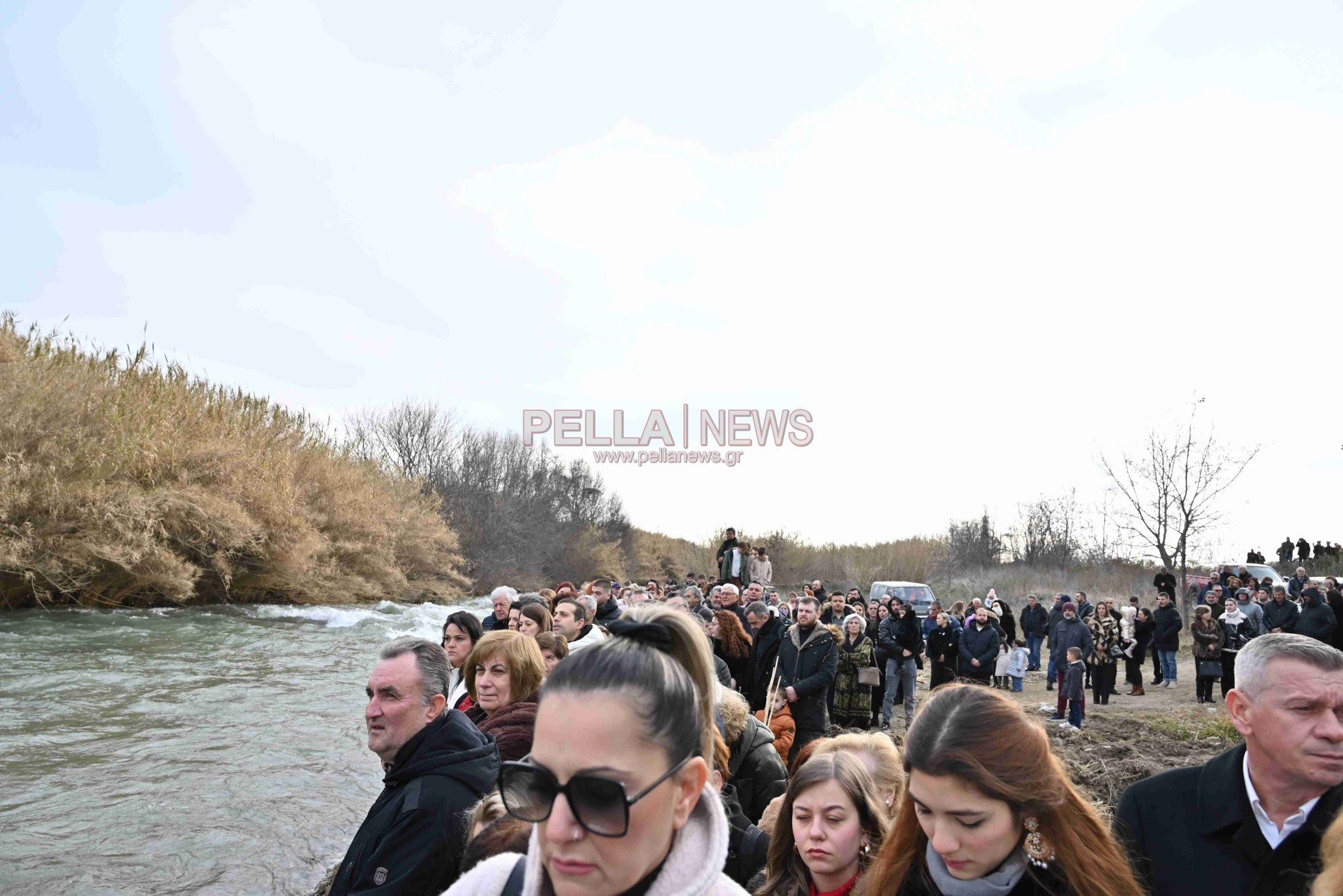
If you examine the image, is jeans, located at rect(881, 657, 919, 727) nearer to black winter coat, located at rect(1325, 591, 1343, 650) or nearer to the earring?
black winter coat, located at rect(1325, 591, 1343, 650)

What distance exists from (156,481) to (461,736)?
2500 centimetres

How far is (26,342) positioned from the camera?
70.5 feet

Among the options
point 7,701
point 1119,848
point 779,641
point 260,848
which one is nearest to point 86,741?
point 7,701

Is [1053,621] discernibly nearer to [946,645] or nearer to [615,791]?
[946,645]

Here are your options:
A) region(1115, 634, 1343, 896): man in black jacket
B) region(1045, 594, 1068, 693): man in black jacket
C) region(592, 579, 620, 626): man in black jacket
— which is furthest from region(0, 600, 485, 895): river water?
region(1045, 594, 1068, 693): man in black jacket

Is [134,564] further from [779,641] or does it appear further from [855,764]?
[855,764]

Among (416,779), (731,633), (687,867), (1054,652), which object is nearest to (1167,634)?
(1054,652)

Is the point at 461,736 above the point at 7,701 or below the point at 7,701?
above

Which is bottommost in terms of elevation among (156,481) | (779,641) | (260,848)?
(260,848)

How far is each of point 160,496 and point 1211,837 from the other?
25.6 m

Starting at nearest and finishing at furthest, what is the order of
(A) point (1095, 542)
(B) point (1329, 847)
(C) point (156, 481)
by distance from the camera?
(B) point (1329, 847) < (C) point (156, 481) < (A) point (1095, 542)

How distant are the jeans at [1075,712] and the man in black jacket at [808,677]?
635cm

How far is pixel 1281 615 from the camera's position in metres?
15.2

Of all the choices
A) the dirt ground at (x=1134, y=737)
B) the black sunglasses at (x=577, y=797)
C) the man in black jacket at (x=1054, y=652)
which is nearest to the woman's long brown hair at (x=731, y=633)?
the dirt ground at (x=1134, y=737)
